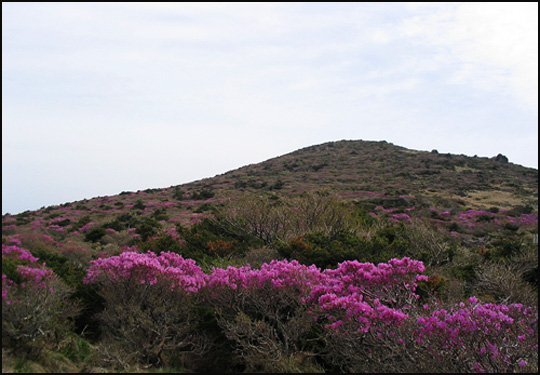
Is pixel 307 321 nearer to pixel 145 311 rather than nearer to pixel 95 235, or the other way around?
pixel 145 311

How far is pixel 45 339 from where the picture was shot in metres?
4.37

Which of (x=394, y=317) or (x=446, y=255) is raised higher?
(x=394, y=317)

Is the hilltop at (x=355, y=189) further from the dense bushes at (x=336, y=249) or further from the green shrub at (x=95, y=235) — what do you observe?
the dense bushes at (x=336, y=249)

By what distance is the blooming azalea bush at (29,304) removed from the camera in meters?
3.97

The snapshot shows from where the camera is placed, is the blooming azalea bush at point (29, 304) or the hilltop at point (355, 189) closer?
the blooming azalea bush at point (29, 304)

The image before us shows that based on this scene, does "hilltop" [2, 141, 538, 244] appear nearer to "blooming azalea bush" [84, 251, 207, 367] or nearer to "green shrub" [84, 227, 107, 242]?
"green shrub" [84, 227, 107, 242]

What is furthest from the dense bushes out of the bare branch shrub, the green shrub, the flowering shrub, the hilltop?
the green shrub

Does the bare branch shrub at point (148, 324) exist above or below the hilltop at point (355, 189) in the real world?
below

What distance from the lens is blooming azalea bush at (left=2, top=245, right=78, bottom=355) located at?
397 centimetres

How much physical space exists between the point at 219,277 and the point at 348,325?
78.1 inches

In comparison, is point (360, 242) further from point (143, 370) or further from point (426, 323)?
point (143, 370)

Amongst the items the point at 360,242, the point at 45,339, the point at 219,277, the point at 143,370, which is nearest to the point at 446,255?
the point at 360,242

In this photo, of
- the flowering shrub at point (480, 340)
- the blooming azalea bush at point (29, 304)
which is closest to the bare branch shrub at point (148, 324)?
the blooming azalea bush at point (29, 304)

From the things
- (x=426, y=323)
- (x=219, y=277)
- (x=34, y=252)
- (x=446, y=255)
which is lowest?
(x=446, y=255)
